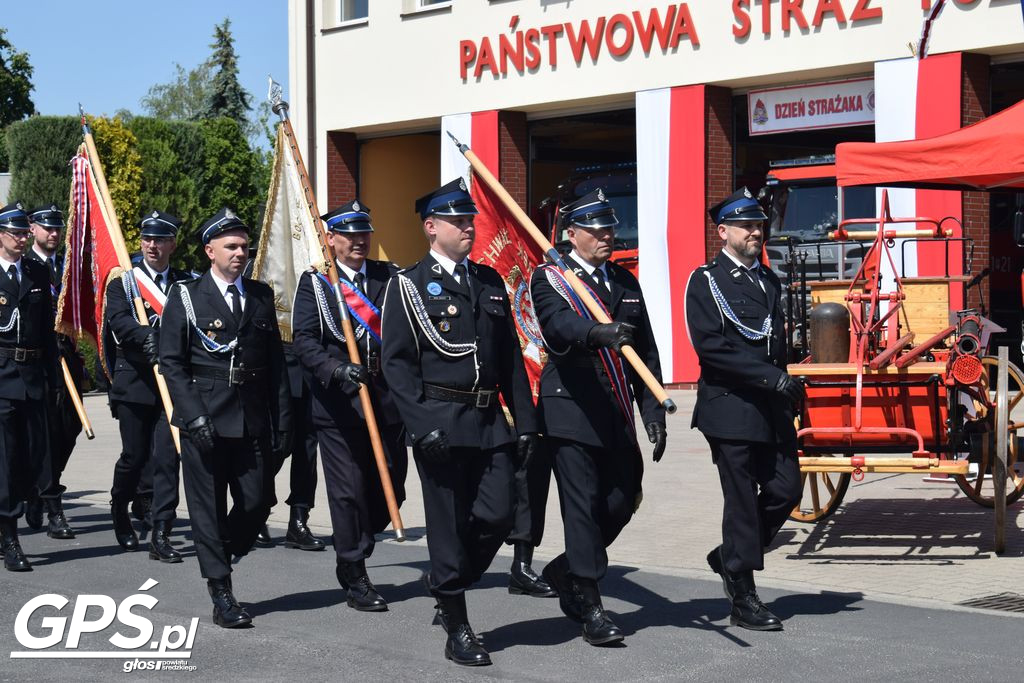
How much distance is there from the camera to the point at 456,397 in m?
6.84

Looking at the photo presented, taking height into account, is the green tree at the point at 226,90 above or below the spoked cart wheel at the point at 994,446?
above

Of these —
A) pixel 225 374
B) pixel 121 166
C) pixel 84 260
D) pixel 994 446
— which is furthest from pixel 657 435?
pixel 121 166

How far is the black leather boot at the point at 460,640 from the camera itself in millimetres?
6598

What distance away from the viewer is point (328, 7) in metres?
27.2

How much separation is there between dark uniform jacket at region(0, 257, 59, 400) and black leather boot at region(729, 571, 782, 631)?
468 cm

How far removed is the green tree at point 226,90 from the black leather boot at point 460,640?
65.6 meters

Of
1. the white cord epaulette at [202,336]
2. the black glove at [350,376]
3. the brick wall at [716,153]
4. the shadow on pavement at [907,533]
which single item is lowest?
the shadow on pavement at [907,533]

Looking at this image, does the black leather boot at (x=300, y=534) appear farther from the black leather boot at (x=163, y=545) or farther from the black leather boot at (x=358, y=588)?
the black leather boot at (x=358, y=588)

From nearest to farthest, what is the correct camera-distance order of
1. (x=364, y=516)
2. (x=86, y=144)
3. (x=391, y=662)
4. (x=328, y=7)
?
(x=391, y=662), (x=364, y=516), (x=86, y=144), (x=328, y=7)

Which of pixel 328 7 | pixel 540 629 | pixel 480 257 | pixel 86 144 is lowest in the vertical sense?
pixel 540 629

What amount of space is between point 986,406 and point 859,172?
1.61 m

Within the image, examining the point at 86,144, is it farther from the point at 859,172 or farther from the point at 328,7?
the point at 328,7

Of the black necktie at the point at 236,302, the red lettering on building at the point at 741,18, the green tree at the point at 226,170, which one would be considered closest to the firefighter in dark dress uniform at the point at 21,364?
the black necktie at the point at 236,302

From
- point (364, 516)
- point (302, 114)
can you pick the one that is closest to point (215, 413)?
point (364, 516)
